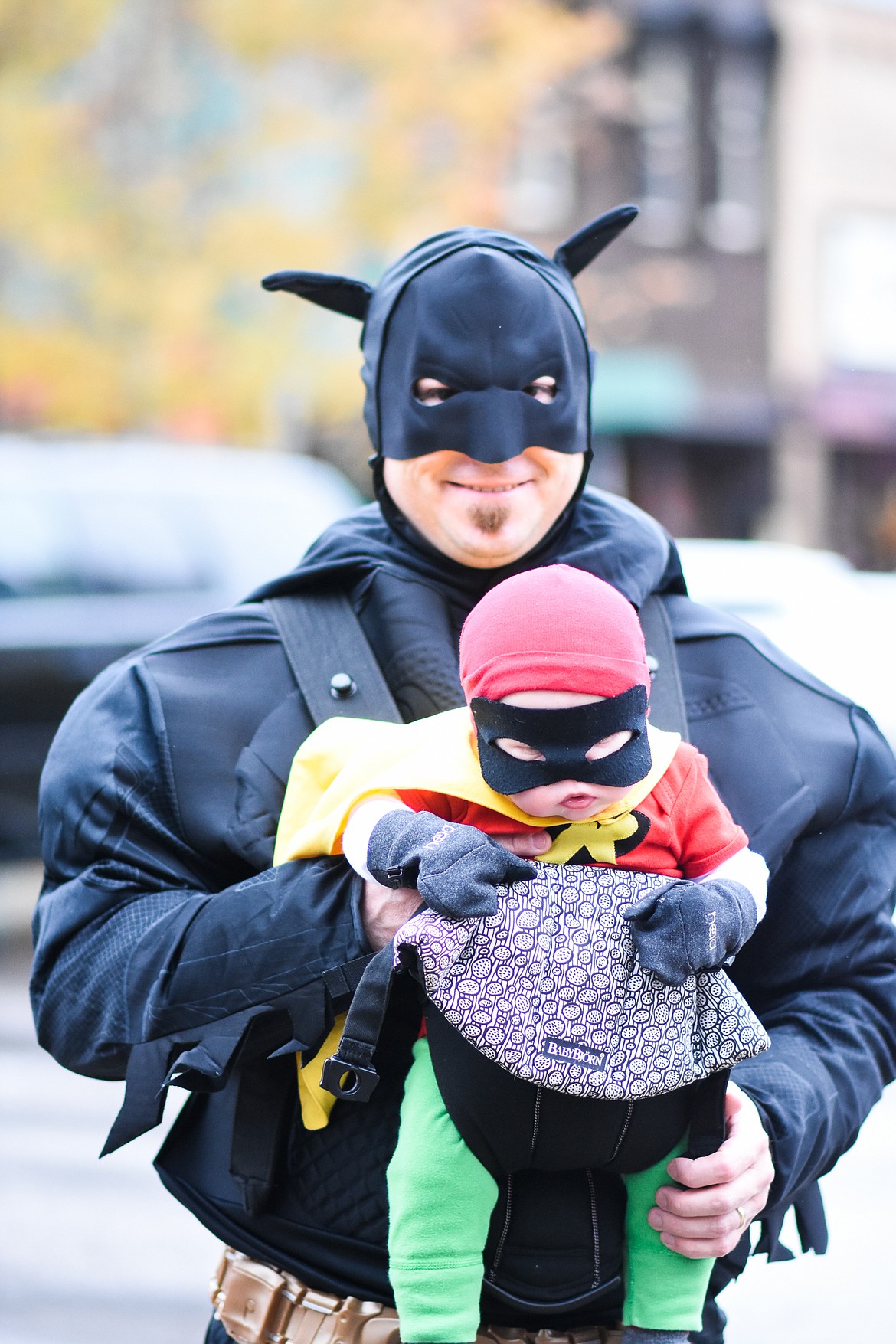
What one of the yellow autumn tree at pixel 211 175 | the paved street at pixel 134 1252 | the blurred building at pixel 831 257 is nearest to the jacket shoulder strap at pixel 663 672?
the paved street at pixel 134 1252

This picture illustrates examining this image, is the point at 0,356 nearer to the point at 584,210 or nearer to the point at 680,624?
the point at 584,210

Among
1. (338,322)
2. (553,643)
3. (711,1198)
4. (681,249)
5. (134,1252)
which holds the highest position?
(553,643)

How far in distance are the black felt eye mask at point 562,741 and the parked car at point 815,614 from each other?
541 cm

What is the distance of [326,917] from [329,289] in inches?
33.8

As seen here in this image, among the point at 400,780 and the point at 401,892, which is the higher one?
the point at 400,780

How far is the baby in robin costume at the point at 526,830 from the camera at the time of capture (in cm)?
159

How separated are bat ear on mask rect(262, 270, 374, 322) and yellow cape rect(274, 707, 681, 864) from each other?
63 cm

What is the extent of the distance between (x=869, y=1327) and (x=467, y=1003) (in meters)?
3.21

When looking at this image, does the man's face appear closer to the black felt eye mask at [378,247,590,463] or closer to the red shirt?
the black felt eye mask at [378,247,590,463]

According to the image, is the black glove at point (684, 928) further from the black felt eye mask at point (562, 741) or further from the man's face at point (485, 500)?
the man's face at point (485, 500)

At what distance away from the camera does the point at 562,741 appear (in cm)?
160

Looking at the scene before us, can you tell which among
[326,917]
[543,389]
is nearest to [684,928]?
[326,917]

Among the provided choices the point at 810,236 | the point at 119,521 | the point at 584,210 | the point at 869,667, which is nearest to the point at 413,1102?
the point at 869,667

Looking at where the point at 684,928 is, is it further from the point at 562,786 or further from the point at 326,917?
the point at 326,917
